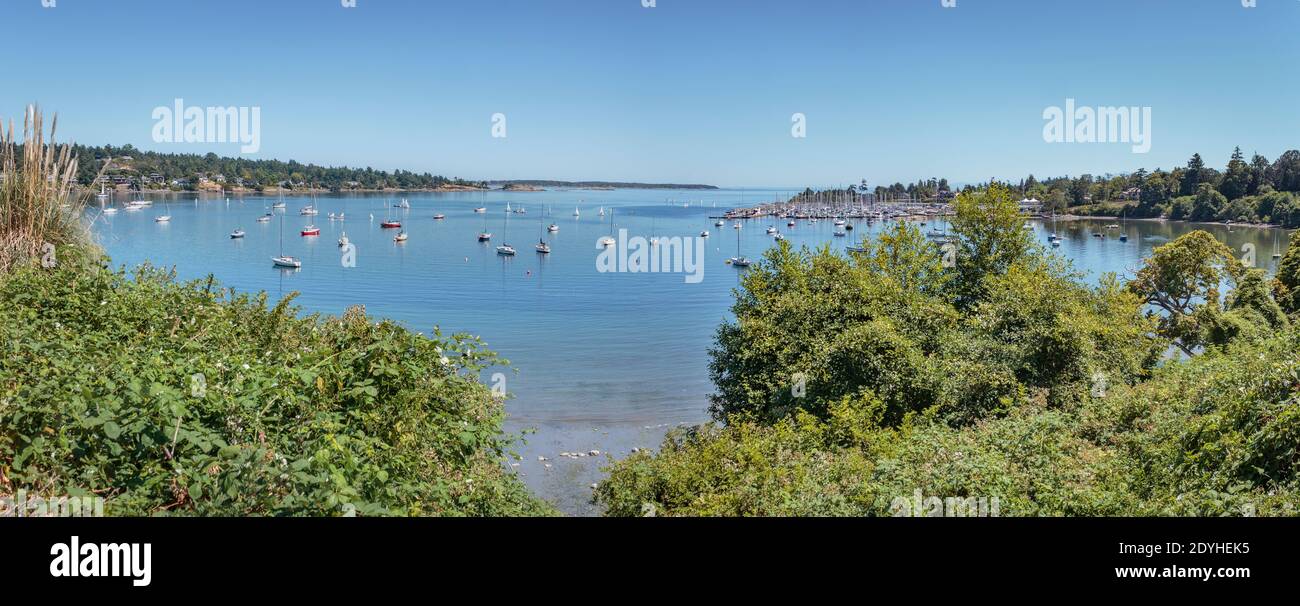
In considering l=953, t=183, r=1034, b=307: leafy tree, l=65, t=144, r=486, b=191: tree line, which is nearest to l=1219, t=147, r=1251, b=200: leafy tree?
→ l=953, t=183, r=1034, b=307: leafy tree

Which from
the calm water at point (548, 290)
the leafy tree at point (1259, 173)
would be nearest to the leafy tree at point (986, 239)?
the calm water at point (548, 290)

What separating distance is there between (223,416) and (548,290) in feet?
157

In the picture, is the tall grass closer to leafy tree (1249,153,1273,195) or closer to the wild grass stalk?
the wild grass stalk

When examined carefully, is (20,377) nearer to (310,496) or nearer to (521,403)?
(310,496)

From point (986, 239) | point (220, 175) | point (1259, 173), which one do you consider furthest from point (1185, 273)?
point (220, 175)

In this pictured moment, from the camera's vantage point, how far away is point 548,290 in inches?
2047

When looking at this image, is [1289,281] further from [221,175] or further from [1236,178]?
[221,175]

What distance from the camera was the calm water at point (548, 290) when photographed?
76.5ft

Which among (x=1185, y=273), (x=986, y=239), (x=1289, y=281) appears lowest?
(x=1289, y=281)

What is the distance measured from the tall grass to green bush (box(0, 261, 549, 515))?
1.75m

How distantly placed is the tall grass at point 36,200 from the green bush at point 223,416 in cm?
175

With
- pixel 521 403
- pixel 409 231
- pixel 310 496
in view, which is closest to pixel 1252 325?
pixel 521 403

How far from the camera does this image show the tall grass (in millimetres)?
8805

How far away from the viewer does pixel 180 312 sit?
7.41m
